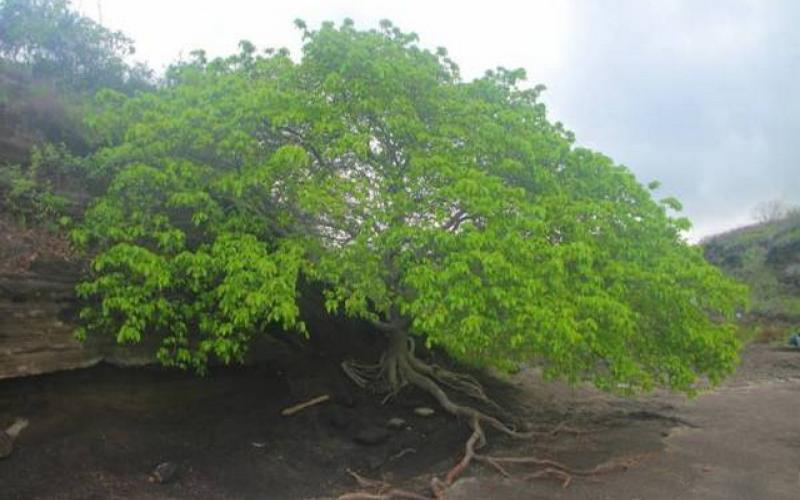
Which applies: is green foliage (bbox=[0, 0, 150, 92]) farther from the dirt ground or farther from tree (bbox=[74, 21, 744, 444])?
the dirt ground

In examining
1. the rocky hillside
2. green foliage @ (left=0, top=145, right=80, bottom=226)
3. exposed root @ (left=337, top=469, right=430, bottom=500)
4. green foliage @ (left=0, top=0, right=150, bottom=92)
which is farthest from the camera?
the rocky hillside

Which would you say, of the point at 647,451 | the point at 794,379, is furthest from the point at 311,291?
the point at 794,379

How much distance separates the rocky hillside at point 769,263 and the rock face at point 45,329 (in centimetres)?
4194

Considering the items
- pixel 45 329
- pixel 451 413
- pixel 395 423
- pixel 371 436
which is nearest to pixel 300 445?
pixel 371 436

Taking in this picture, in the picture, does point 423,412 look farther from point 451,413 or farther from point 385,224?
point 385,224

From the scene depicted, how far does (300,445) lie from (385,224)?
206 inches

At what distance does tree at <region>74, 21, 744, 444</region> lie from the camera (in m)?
11.2

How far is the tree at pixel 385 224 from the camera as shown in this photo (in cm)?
1116

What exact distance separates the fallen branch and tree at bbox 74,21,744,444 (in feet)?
6.60

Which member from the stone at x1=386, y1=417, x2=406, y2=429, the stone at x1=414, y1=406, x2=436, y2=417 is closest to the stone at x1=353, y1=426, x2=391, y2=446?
the stone at x1=386, y1=417, x2=406, y2=429

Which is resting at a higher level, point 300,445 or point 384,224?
point 384,224

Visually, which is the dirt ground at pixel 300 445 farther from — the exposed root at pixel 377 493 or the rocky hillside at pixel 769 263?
the rocky hillside at pixel 769 263

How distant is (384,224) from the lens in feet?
41.0

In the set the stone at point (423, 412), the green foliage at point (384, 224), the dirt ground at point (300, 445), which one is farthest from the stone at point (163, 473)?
the stone at point (423, 412)
